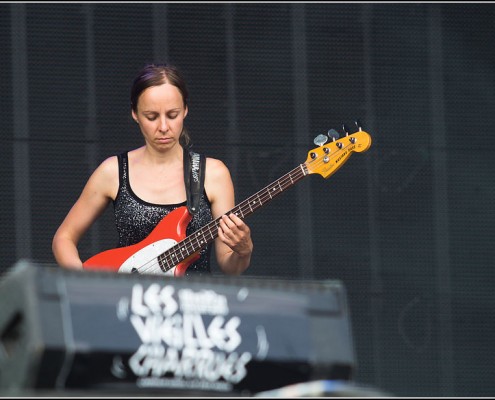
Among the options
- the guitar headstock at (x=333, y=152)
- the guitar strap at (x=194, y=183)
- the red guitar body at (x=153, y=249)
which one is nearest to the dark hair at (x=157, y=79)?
the guitar strap at (x=194, y=183)

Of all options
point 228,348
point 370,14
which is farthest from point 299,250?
point 228,348

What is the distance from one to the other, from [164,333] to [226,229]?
1.37m

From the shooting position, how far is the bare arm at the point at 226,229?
3580 millimetres

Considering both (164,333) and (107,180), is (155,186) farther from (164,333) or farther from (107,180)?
(164,333)

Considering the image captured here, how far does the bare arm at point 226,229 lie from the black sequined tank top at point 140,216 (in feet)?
0.13

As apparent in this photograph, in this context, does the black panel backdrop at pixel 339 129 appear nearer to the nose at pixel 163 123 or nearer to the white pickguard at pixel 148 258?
the white pickguard at pixel 148 258

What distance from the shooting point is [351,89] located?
5.76m

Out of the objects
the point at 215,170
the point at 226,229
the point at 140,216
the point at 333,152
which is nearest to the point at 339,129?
the point at 333,152

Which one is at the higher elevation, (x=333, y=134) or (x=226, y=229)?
(x=333, y=134)

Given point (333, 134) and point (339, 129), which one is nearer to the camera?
point (333, 134)

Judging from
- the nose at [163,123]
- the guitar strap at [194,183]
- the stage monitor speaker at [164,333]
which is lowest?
the stage monitor speaker at [164,333]

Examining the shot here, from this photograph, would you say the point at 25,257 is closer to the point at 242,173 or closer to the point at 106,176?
the point at 242,173

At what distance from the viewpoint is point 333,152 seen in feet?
14.0

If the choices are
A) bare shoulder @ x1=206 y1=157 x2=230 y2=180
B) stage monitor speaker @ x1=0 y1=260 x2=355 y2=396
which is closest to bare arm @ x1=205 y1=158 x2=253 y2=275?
bare shoulder @ x1=206 y1=157 x2=230 y2=180
